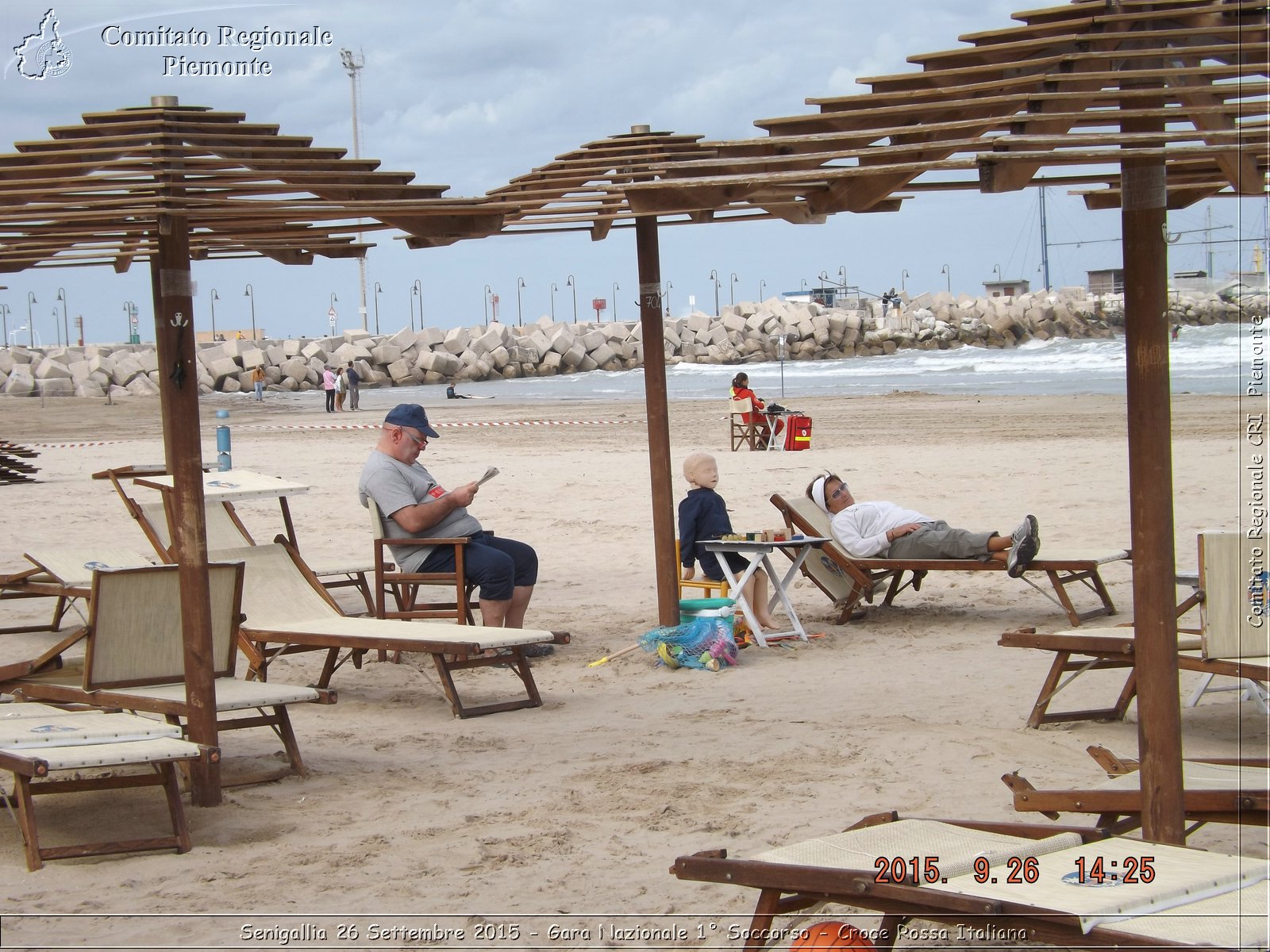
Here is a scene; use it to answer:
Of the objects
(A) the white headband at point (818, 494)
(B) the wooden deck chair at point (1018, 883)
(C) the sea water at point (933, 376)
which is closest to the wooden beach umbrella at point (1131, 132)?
(B) the wooden deck chair at point (1018, 883)

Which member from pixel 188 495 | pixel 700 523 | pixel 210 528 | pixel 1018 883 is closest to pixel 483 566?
pixel 700 523

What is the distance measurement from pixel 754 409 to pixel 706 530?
1025 cm

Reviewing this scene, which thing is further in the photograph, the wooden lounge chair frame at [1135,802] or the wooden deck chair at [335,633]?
the wooden deck chair at [335,633]

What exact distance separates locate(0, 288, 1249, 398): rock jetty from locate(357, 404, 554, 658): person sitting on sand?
24.3 metres

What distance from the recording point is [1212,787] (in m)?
3.45

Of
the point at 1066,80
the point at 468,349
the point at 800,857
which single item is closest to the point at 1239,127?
the point at 1066,80

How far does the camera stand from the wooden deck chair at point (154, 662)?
186 inches

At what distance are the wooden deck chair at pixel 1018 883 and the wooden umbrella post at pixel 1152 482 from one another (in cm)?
23

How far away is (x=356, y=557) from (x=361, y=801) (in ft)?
17.0

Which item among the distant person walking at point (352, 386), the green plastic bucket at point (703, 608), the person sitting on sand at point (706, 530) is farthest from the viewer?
the distant person walking at point (352, 386)

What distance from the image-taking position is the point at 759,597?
23.7ft

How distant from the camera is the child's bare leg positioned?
718cm

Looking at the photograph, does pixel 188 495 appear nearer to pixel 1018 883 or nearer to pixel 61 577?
pixel 61 577

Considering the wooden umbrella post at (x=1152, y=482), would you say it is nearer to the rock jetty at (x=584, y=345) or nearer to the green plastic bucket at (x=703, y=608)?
the green plastic bucket at (x=703, y=608)
